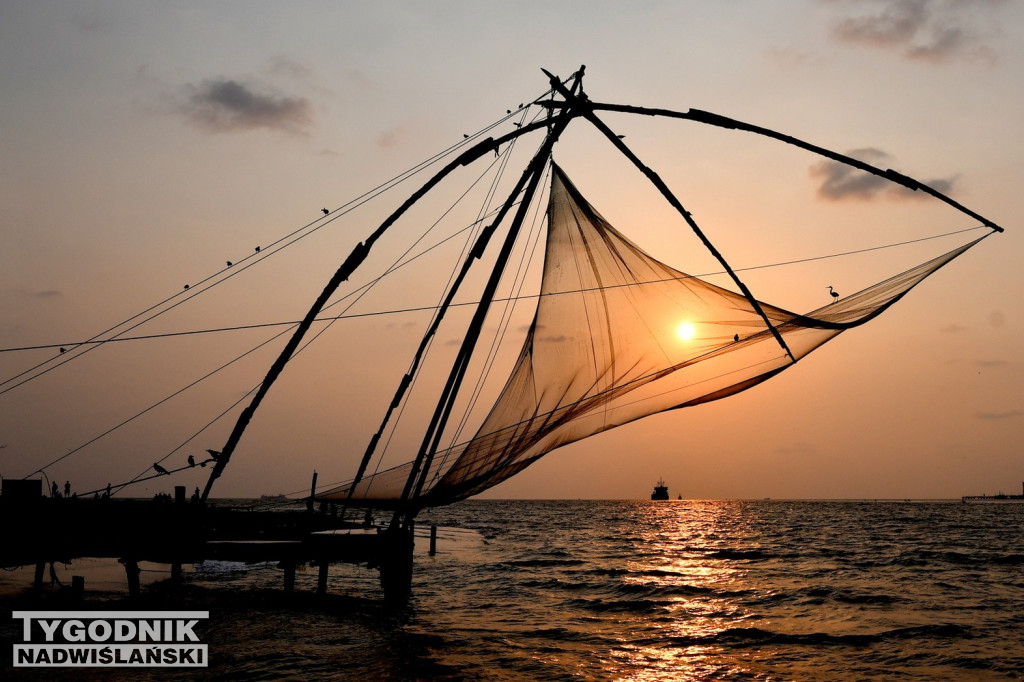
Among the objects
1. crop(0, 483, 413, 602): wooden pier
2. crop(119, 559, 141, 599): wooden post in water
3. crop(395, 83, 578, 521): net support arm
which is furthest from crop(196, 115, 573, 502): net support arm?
crop(119, 559, 141, 599): wooden post in water

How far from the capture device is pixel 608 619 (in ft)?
69.8

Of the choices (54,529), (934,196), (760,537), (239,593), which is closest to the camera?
(934,196)

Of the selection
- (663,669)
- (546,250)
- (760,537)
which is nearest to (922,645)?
(663,669)

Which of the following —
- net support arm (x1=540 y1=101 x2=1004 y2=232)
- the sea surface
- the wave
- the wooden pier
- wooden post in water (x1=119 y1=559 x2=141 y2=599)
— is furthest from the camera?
wooden post in water (x1=119 y1=559 x2=141 y2=599)

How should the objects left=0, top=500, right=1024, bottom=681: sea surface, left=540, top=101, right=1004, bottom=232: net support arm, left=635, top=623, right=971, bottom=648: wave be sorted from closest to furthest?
left=540, top=101, right=1004, bottom=232: net support arm
left=0, top=500, right=1024, bottom=681: sea surface
left=635, top=623, right=971, bottom=648: wave

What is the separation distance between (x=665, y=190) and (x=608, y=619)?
13.3 metres

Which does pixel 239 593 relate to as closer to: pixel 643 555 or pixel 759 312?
pixel 759 312

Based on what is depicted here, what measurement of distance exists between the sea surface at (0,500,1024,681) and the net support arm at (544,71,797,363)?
22.9 feet

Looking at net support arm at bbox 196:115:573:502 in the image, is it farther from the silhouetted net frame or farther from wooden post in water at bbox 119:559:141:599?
wooden post in water at bbox 119:559:141:599

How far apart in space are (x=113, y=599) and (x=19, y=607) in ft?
7.67

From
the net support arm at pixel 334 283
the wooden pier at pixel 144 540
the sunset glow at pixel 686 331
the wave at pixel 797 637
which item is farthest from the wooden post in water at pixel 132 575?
the sunset glow at pixel 686 331

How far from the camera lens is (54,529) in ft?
54.5

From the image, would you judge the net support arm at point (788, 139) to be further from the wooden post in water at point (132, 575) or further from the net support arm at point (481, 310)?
the wooden post in water at point (132, 575)

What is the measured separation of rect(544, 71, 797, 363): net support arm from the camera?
469 inches
